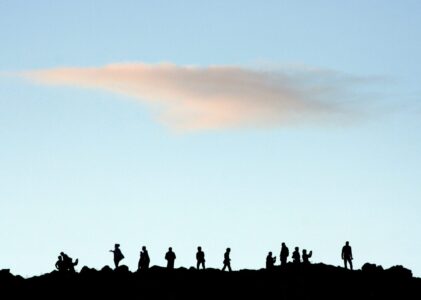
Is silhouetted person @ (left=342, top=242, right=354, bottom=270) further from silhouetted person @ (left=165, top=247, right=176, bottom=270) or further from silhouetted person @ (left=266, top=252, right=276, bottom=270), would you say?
silhouetted person @ (left=165, top=247, right=176, bottom=270)

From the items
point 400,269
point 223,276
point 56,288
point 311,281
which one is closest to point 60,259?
point 56,288

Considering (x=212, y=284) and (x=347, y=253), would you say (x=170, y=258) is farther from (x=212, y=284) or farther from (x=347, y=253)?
(x=347, y=253)

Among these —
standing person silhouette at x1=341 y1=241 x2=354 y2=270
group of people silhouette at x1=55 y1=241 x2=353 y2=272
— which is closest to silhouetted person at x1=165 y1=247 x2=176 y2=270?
group of people silhouette at x1=55 y1=241 x2=353 y2=272

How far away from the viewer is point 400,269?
90.2 m

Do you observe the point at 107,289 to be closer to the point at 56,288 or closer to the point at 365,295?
the point at 56,288

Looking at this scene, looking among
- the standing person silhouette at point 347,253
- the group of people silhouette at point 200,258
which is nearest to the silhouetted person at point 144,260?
the group of people silhouette at point 200,258

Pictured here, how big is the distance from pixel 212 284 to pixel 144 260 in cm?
484

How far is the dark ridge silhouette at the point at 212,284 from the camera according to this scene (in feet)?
278

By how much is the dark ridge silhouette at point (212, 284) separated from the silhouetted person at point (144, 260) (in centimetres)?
35

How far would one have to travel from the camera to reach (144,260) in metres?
86.1

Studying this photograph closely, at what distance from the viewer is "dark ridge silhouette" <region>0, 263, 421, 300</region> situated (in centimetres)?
8469

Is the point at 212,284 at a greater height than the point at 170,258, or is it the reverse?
the point at 170,258

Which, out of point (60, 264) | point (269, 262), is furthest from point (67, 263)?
point (269, 262)

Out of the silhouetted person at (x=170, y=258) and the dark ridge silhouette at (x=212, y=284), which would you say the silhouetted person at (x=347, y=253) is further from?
the silhouetted person at (x=170, y=258)
